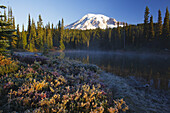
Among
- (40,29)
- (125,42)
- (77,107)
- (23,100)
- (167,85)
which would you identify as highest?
(40,29)

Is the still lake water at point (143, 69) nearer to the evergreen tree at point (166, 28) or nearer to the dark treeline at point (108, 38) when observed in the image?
the dark treeline at point (108, 38)

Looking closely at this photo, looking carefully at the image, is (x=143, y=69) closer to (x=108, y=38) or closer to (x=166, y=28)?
(x=166, y=28)

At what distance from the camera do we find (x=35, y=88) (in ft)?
13.8

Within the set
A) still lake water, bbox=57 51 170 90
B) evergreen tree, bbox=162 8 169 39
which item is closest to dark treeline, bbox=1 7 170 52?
evergreen tree, bbox=162 8 169 39

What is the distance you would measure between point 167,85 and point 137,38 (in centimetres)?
5954

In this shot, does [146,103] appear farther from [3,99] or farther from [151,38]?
[151,38]

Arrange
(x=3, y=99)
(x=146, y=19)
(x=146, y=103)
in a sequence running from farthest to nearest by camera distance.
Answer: (x=146, y=19) < (x=146, y=103) < (x=3, y=99)

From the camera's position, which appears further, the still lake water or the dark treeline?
the dark treeline

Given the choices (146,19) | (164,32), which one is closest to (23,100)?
(164,32)

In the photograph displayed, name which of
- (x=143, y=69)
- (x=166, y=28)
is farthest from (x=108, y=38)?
(x=143, y=69)

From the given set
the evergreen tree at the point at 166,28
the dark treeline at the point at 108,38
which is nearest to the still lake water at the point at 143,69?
the dark treeline at the point at 108,38

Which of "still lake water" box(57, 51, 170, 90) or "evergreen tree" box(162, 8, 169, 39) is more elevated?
"evergreen tree" box(162, 8, 169, 39)

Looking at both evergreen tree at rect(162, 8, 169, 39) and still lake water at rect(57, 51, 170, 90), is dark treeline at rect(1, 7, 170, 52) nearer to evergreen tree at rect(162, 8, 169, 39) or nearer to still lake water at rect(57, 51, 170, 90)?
evergreen tree at rect(162, 8, 169, 39)

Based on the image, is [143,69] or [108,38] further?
[108,38]
